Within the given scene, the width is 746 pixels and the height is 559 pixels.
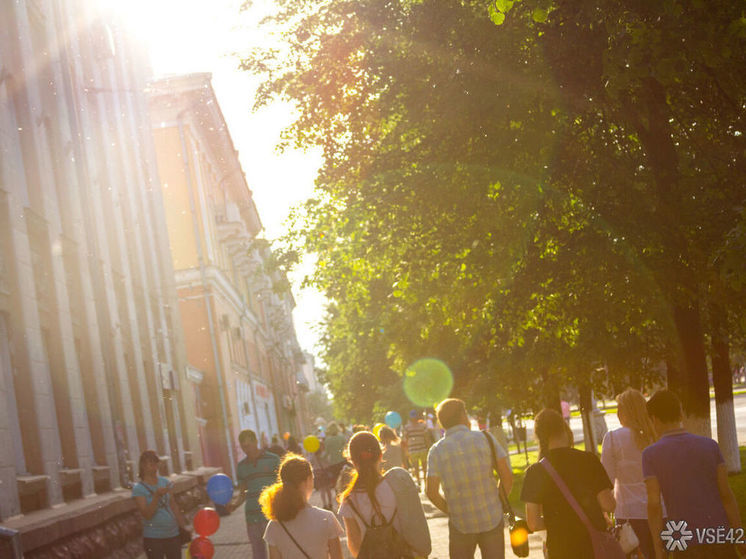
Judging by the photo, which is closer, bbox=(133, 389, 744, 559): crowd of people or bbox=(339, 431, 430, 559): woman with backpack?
bbox=(133, 389, 744, 559): crowd of people

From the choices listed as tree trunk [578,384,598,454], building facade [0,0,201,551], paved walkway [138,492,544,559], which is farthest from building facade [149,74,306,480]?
tree trunk [578,384,598,454]

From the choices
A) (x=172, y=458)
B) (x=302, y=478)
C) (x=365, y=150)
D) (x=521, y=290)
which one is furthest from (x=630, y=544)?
(x=172, y=458)

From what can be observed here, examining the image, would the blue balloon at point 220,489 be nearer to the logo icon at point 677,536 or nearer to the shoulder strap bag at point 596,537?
the shoulder strap bag at point 596,537

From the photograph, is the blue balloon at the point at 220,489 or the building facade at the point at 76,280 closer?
the blue balloon at the point at 220,489

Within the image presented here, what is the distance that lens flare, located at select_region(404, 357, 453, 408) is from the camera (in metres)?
33.5

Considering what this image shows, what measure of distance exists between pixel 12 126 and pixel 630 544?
40.9 feet

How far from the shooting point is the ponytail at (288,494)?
6.66 m

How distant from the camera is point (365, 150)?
51.2 ft

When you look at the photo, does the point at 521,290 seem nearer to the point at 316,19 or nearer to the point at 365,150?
the point at 365,150

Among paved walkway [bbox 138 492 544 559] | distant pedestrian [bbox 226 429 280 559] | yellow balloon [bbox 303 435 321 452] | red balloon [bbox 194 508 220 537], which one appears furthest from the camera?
yellow balloon [bbox 303 435 321 452]

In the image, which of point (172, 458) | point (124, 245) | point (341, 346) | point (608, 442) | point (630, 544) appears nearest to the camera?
point (630, 544)

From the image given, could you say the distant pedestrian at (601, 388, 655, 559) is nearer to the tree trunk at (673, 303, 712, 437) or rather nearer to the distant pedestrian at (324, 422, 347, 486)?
the tree trunk at (673, 303, 712, 437)

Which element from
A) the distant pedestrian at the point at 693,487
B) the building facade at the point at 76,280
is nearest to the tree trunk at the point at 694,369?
the distant pedestrian at the point at 693,487

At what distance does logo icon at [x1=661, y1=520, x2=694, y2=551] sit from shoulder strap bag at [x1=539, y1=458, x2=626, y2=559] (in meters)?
0.49
